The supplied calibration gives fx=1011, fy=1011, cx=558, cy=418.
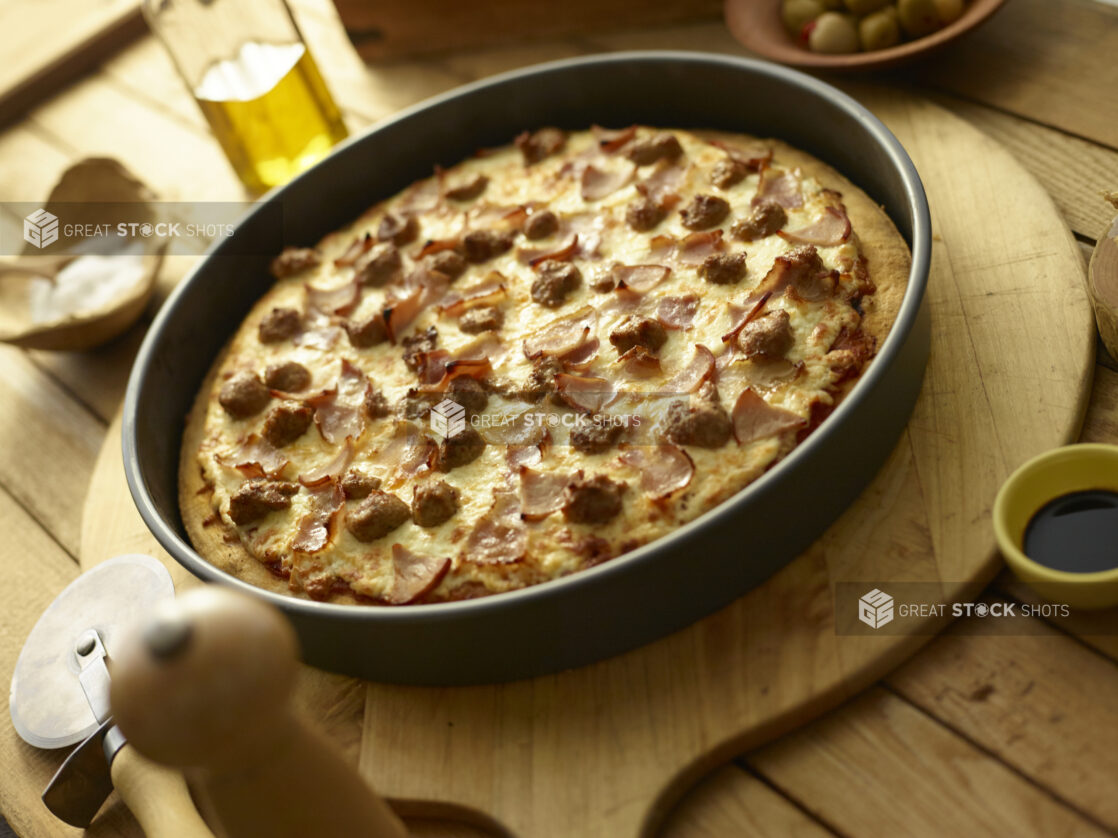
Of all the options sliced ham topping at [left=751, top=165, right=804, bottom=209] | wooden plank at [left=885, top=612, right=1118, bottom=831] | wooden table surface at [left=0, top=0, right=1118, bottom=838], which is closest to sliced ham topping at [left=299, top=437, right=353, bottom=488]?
wooden table surface at [left=0, top=0, right=1118, bottom=838]

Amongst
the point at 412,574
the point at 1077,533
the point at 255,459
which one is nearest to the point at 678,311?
the point at 412,574

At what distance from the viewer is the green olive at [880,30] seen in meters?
2.88

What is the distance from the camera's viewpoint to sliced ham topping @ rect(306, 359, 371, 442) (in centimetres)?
247

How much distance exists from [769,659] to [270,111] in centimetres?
242

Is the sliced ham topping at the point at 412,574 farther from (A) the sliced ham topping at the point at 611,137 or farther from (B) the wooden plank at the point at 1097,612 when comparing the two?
(A) the sliced ham topping at the point at 611,137

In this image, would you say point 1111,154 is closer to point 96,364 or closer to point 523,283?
point 523,283

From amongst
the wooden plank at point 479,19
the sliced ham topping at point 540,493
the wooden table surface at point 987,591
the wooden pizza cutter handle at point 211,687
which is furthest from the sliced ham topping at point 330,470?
the wooden plank at point 479,19

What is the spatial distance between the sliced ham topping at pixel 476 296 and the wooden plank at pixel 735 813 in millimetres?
1335

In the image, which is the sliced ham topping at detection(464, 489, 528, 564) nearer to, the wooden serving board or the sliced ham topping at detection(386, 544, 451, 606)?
the sliced ham topping at detection(386, 544, 451, 606)

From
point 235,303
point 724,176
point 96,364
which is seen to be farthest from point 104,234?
point 724,176

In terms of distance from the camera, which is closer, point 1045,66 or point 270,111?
point 1045,66

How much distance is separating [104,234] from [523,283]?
162 centimetres

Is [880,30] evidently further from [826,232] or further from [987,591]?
[987,591]

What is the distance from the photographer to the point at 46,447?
9.87 ft
